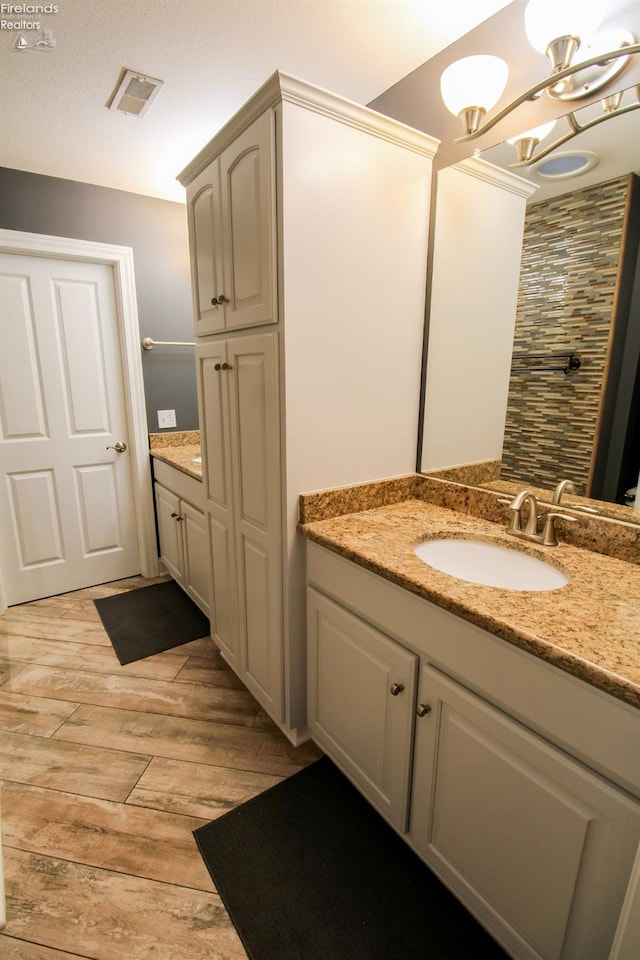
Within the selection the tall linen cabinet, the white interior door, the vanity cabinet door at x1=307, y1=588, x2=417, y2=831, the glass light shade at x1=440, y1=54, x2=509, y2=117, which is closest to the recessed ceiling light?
the glass light shade at x1=440, y1=54, x2=509, y2=117

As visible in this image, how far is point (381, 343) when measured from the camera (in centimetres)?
155

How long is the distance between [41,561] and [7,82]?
234 cm

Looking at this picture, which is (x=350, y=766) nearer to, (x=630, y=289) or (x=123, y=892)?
(x=123, y=892)

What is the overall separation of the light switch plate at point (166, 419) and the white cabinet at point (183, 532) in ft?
0.87

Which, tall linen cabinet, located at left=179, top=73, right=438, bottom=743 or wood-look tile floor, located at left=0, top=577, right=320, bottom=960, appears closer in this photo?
wood-look tile floor, located at left=0, top=577, right=320, bottom=960

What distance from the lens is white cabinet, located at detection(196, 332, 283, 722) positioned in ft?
4.76

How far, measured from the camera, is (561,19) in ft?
3.57

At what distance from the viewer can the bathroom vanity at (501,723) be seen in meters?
0.76

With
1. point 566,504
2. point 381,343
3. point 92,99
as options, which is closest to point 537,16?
point 381,343

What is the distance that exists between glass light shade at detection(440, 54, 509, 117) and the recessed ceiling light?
0.23 m

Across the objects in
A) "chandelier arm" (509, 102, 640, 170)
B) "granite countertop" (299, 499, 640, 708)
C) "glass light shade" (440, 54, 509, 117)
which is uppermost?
"glass light shade" (440, 54, 509, 117)

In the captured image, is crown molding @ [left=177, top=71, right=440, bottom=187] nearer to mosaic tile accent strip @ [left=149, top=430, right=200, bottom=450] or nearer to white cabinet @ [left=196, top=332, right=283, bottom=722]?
white cabinet @ [left=196, top=332, right=283, bottom=722]

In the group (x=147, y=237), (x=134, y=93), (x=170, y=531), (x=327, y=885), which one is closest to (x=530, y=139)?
(x=134, y=93)

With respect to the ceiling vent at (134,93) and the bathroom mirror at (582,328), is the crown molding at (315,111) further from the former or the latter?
the ceiling vent at (134,93)
